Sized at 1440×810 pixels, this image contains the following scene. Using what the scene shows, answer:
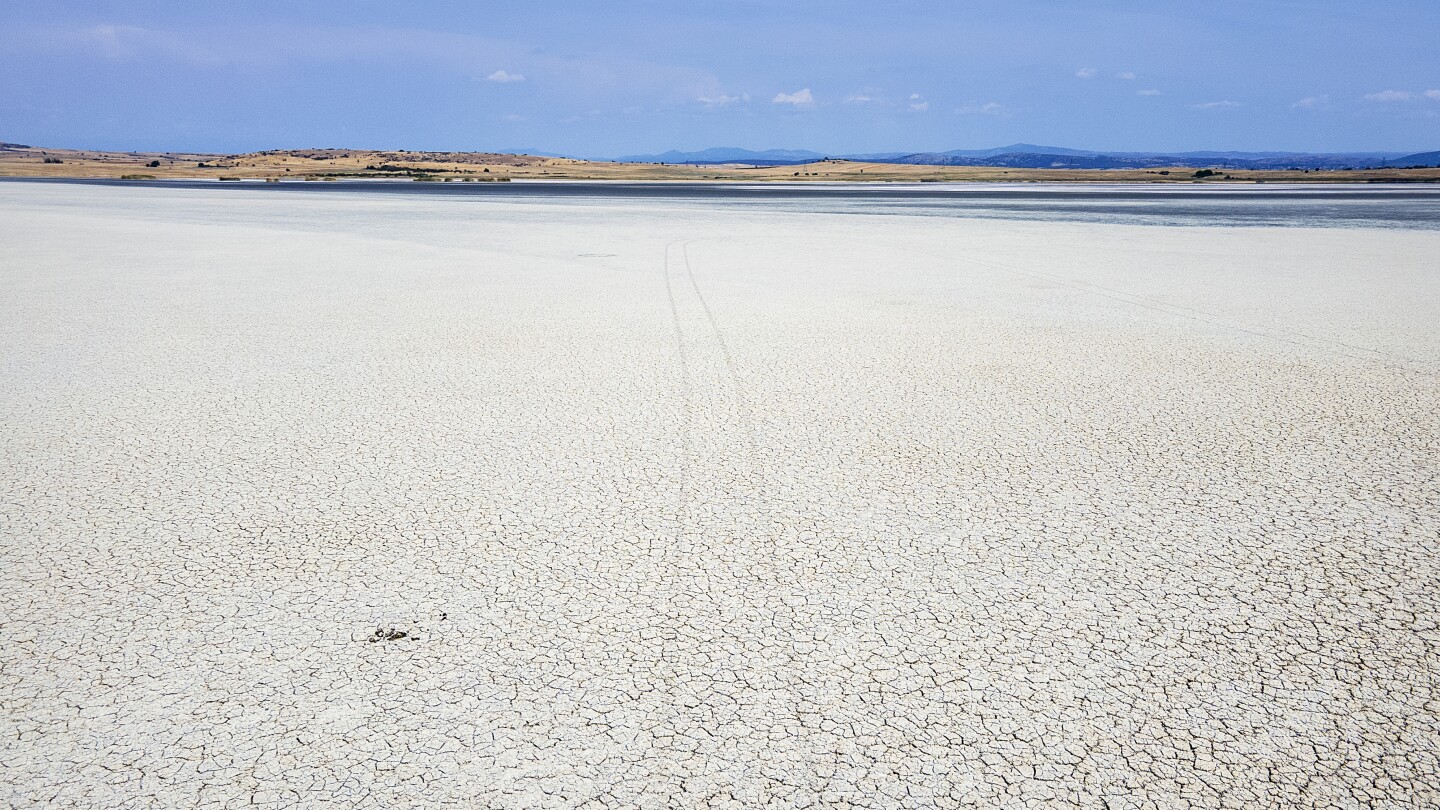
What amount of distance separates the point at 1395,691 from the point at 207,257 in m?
17.1

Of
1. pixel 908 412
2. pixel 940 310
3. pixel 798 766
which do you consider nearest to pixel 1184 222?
pixel 940 310

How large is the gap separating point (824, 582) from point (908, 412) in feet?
8.87

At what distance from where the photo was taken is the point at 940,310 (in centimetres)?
1028

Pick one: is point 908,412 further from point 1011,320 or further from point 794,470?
point 1011,320

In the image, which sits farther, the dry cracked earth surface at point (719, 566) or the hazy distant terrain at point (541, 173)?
the hazy distant terrain at point (541, 173)

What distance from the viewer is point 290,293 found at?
11.5 meters

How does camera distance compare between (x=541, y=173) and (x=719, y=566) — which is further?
(x=541, y=173)

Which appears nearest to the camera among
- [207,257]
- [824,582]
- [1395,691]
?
[1395,691]

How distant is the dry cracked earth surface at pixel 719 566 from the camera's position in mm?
2648

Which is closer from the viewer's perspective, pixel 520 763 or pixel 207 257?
pixel 520 763

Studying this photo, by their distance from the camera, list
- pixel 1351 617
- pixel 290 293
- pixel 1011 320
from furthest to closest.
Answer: pixel 290 293 < pixel 1011 320 < pixel 1351 617

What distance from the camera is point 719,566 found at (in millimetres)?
3832

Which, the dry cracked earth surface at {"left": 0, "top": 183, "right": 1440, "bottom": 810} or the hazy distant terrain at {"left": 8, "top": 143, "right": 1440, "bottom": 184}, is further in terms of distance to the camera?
the hazy distant terrain at {"left": 8, "top": 143, "right": 1440, "bottom": 184}

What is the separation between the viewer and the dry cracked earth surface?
265 centimetres
